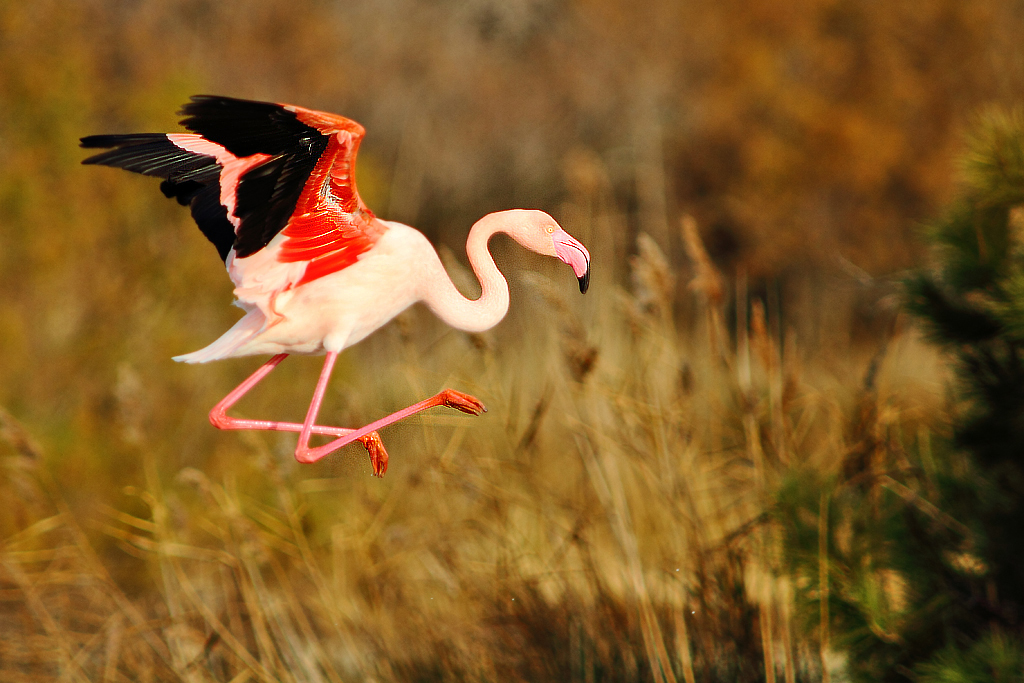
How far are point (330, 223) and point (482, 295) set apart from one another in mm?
252

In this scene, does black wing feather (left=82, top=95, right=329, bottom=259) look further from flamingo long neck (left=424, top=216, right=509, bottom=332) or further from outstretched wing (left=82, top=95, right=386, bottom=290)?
flamingo long neck (left=424, top=216, right=509, bottom=332)

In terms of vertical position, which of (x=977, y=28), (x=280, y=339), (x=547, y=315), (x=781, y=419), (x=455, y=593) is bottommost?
(x=455, y=593)

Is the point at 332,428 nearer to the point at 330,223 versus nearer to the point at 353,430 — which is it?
the point at 353,430

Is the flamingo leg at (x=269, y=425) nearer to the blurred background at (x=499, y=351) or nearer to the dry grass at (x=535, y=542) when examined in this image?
the blurred background at (x=499, y=351)

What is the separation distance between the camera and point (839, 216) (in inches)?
369

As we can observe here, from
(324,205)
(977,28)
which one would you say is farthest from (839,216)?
(324,205)

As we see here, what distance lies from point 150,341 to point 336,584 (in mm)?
2935

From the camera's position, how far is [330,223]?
132cm

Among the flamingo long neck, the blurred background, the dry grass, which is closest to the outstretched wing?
the flamingo long neck

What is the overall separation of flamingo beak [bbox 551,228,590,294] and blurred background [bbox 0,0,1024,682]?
18.3 inches

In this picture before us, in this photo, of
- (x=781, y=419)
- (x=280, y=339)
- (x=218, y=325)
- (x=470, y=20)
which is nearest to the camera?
(x=280, y=339)

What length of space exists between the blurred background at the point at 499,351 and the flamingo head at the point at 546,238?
1.52 ft

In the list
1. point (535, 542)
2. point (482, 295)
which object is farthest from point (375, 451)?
point (535, 542)

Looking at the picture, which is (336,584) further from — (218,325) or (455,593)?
(218,325)
